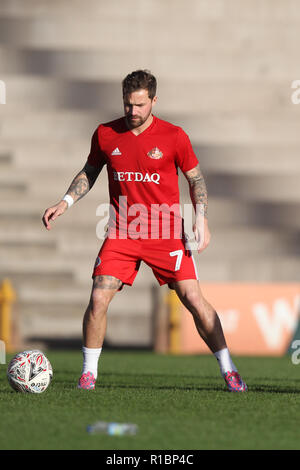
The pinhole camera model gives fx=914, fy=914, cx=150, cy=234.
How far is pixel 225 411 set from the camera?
17.6 feet

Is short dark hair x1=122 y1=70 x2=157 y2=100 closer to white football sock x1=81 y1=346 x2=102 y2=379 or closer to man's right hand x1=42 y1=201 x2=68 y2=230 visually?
man's right hand x1=42 y1=201 x2=68 y2=230

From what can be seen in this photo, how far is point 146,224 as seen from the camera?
20.9 feet

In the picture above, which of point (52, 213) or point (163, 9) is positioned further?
point (163, 9)

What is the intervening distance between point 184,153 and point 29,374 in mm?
1857

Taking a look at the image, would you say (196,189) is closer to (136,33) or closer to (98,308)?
(98,308)

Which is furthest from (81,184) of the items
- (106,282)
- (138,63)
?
(138,63)

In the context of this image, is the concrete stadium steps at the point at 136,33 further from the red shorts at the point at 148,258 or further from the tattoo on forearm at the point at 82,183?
the red shorts at the point at 148,258

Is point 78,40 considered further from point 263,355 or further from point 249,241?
point 263,355

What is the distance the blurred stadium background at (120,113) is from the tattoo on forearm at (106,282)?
352 inches

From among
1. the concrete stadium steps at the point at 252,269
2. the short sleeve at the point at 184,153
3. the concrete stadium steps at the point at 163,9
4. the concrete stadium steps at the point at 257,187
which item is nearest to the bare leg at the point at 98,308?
the short sleeve at the point at 184,153

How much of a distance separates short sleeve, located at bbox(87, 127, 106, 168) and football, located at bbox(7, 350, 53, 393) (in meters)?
1.46
